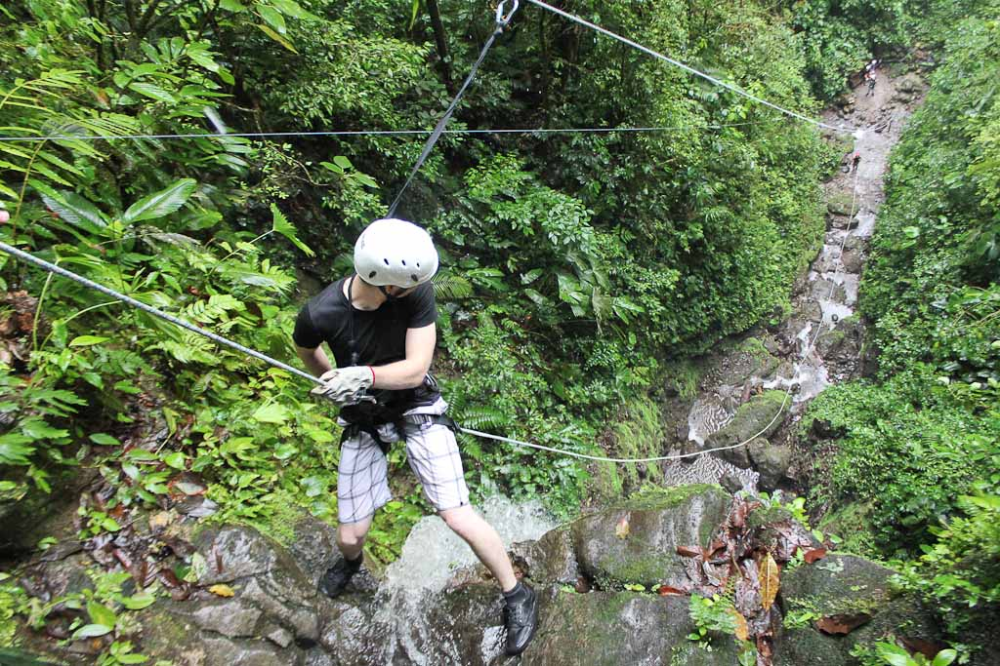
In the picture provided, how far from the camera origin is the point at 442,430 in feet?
9.64

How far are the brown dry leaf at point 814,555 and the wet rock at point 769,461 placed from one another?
504 cm

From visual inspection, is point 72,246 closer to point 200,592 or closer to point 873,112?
point 200,592

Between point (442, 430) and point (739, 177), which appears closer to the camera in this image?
point (442, 430)

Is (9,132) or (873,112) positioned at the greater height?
(873,112)

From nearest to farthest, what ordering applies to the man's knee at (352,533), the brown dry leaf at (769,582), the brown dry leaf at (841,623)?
the brown dry leaf at (841,623)
the man's knee at (352,533)
the brown dry leaf at (769,582)

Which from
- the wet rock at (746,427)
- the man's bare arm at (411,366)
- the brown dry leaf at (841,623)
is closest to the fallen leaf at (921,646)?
the brown dry leaf at (841,623)

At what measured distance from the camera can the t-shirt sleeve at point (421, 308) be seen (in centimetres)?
257

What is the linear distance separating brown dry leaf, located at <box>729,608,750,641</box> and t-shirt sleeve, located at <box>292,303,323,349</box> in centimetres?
295

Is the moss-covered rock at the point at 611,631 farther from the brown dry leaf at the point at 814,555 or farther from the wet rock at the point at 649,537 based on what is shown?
the brown dry leaf at the point at 814,555

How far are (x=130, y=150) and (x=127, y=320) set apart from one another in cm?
134

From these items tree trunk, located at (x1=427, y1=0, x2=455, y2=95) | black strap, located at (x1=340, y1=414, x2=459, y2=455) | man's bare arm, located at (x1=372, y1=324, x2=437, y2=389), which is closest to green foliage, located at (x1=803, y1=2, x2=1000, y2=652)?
black strap, located at (x1=340, y1=414, x2=459, y2=455)

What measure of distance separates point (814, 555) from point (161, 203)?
17.7 feet

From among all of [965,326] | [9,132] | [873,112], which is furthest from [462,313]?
[873,112]

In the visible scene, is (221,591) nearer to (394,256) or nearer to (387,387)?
(387,387)
